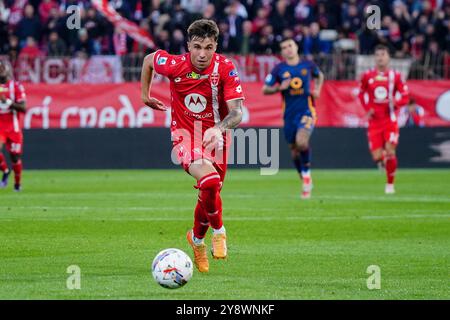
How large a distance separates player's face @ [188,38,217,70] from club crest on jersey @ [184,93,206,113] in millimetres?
376

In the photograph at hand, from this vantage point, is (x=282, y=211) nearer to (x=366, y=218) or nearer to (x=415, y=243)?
(x=366, y=218)

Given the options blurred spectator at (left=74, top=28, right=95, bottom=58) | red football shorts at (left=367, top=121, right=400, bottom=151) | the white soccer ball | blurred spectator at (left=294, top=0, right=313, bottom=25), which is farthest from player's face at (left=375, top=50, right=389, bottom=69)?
the white soccer ball

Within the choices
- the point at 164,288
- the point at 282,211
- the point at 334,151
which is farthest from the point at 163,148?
the point at 164,288

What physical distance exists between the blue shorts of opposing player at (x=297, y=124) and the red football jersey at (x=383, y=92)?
203cm

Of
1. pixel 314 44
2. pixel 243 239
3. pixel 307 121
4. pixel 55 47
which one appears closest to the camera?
pixel 243 239

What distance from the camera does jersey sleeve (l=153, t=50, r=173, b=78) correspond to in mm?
10688

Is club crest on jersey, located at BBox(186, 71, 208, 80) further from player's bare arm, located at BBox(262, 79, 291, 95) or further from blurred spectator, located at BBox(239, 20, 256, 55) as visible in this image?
blurred spectator, located at BBox(239, 20, 256, 55)

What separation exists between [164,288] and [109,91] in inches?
733

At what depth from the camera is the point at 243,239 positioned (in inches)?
515

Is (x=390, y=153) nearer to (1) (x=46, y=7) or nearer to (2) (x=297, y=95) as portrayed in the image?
(2) (x=297, y=95)

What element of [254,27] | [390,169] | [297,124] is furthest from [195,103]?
[254,27]

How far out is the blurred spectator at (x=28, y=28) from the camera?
28.8m

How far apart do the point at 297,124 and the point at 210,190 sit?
9.36m

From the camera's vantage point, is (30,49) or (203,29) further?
(30,49)
